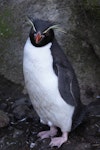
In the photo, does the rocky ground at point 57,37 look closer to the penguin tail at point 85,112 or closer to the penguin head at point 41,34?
the penguin tail at point 85,112

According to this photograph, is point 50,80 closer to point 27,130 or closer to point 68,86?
point 68,86

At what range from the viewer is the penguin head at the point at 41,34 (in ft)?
9.87

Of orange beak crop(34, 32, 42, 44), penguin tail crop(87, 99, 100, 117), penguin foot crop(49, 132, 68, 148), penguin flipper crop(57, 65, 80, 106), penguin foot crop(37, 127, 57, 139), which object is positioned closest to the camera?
orange beak crop(34, 32, 42, 44)

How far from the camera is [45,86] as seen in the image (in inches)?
121

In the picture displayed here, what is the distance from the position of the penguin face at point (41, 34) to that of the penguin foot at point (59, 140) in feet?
2.10

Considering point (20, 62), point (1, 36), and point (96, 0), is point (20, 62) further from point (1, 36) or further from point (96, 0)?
point (96, 0)

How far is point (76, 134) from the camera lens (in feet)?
11.1

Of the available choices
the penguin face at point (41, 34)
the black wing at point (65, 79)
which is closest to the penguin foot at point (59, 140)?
the black wing at point (65, 79)

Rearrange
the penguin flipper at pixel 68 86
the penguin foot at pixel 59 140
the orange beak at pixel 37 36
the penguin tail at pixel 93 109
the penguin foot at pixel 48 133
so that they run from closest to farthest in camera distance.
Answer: the orange beak at pixel 37 36, the penguin flipper at pixel 68 86, the penguin foot at pixel 59 140, the penguin foot at pixel 48 133, the penguin tail at pixel 93 109

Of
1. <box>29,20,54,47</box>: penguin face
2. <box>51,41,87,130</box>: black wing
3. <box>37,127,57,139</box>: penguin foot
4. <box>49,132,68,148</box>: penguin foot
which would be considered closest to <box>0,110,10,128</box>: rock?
<box>37,127,57,139</box>: penguin foot

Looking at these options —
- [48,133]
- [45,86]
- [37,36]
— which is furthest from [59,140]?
[37,36]

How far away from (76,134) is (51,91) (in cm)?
45

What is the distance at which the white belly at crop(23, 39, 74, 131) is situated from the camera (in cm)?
305

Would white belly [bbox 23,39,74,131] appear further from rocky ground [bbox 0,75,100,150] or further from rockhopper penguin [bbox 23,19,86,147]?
rocky ground [bbox 0,75,100,150]
